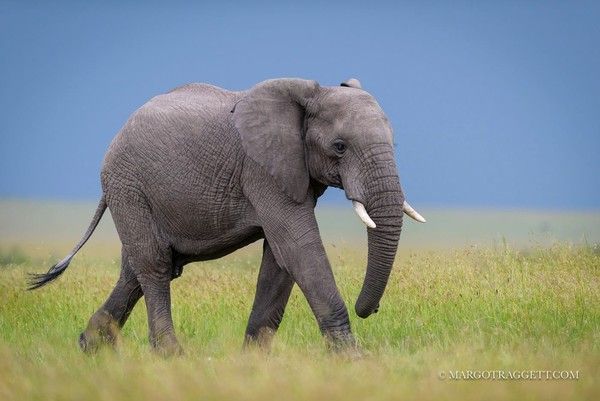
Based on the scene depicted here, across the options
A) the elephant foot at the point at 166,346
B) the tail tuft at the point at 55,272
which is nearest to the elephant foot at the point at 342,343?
the elephant foot at the point at 166,346

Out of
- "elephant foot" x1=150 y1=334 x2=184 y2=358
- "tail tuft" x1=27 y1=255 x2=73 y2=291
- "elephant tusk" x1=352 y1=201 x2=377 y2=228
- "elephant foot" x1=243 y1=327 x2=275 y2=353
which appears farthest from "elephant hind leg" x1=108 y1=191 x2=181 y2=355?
"elephant tusk" x1=352 y1=201 x2=377 y2=228

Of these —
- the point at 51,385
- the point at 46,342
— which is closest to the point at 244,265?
the point at 46,342

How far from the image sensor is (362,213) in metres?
9.98

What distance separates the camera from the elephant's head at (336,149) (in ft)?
33.0

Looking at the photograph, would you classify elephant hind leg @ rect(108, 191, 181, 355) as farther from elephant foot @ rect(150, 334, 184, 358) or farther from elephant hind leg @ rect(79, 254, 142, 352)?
elephant hind leg @ rect(79, 254, 142, 352)

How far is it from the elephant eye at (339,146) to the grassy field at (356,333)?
1806 mm

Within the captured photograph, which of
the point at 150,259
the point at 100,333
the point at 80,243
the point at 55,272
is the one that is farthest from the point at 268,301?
the point at 55,272

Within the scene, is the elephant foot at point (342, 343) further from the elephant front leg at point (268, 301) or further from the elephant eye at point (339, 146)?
the elephant eye at point (339, 146)

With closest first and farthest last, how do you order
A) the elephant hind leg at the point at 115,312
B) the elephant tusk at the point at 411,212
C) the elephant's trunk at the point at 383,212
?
1. the elephant's trunk at the point at 383,212
2. the elephant tusk at the point at 411,212
3. the elephant hind leg at the point at 115,312

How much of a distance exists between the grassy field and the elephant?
0.53 m

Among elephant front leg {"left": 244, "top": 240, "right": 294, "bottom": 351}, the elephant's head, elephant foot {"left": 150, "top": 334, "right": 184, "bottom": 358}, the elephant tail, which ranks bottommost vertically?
elephant foot {"left": 150, "top": 334, "right": 184, "bottom": 358}

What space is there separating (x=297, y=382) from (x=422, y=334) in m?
4.22

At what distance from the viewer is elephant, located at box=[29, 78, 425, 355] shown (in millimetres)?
10195

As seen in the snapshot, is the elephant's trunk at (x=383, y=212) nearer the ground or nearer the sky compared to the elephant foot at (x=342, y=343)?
nearer the sky
